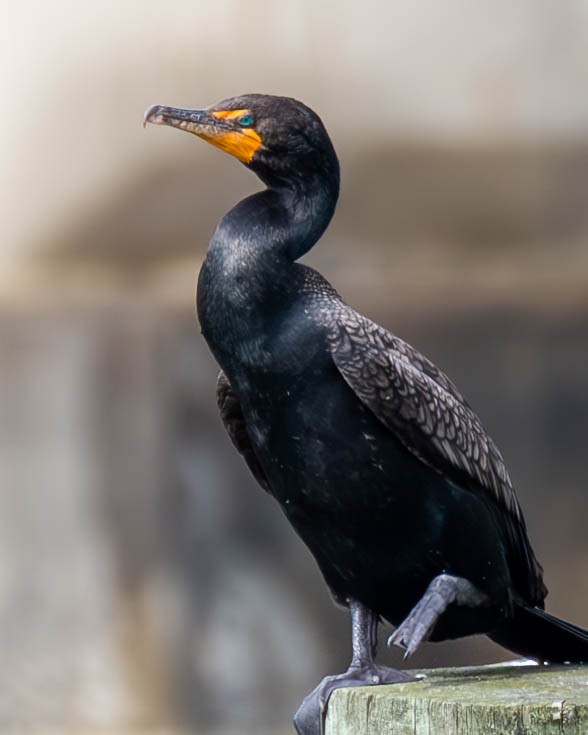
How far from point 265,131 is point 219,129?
0.26 feet

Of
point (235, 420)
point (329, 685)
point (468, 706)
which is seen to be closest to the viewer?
point (468, 706)

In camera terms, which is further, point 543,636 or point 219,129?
point 543,636

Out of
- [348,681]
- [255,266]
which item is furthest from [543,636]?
[255,266]

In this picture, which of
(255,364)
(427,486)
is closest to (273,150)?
(255,364)

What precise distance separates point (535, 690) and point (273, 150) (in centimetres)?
101

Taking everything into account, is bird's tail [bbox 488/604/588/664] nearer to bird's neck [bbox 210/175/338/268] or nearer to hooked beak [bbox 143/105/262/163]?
bird's neck [bbox 210/175/338/268]

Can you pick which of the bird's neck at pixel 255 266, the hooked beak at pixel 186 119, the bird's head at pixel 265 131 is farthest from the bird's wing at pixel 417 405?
the hooked beak at pixel 186 119

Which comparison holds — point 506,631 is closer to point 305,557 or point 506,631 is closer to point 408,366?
point 408,366

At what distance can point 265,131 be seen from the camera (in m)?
2.25

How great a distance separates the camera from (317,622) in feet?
14.0

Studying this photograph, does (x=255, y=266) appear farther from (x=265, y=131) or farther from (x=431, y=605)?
(x=431, y=605)

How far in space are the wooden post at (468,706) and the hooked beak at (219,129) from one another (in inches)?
37.0

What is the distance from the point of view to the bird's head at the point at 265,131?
2.25m

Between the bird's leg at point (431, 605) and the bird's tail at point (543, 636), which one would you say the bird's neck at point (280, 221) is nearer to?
the bird's leg at point (431, 605)
